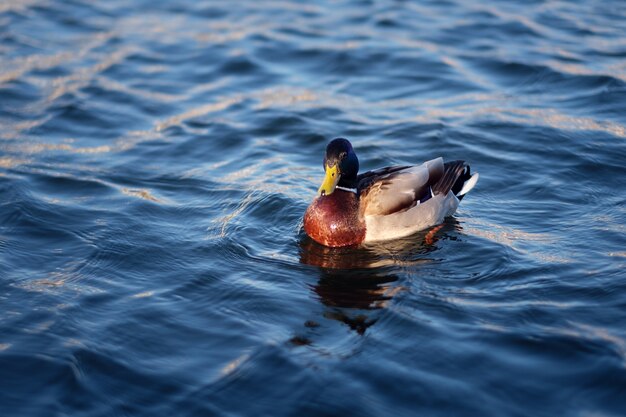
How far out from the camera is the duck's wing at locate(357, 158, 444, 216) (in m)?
8.10

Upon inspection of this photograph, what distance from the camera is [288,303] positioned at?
22.8 ft

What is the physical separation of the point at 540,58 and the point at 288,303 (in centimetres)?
751

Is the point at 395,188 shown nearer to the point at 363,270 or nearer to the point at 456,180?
the point at 456,180

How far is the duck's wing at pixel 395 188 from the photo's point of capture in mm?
8102

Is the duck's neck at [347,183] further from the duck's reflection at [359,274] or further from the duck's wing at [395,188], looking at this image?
the duck's reflection at [359,274]

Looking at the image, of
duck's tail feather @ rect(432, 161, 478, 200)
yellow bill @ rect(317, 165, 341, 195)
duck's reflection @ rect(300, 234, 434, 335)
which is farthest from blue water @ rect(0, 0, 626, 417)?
yellow bill @ rect(317, 165, 341, 195)

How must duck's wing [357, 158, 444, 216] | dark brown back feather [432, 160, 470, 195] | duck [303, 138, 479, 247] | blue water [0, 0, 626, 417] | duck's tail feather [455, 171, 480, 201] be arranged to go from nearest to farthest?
1. blue water [0, 0, 626, 417]
2. duck [303, 138, 479, 247]
3. duck's wing [357, 158, 444, 216]
4. dark brown back feather [432, 160, 470, 195]
5. duck's tail feather [455, 171, 480, 201]

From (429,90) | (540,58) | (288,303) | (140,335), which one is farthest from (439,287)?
(540,58)

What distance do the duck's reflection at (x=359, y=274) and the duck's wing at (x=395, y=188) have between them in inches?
13.2

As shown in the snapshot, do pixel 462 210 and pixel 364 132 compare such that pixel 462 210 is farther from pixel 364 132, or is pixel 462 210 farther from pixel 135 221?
pixel 135 221

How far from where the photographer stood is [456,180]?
8578mm

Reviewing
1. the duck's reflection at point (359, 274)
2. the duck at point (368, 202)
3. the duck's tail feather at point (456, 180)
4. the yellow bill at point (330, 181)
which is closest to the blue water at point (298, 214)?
the duck's reflection at point (359, 274)

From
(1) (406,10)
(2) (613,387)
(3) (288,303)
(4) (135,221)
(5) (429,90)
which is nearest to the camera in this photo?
(2) (613,387)

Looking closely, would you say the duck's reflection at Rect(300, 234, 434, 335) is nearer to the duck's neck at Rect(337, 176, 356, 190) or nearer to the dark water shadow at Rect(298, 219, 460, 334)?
the dark water shadow at Rect(298, 219, 460, 334)
